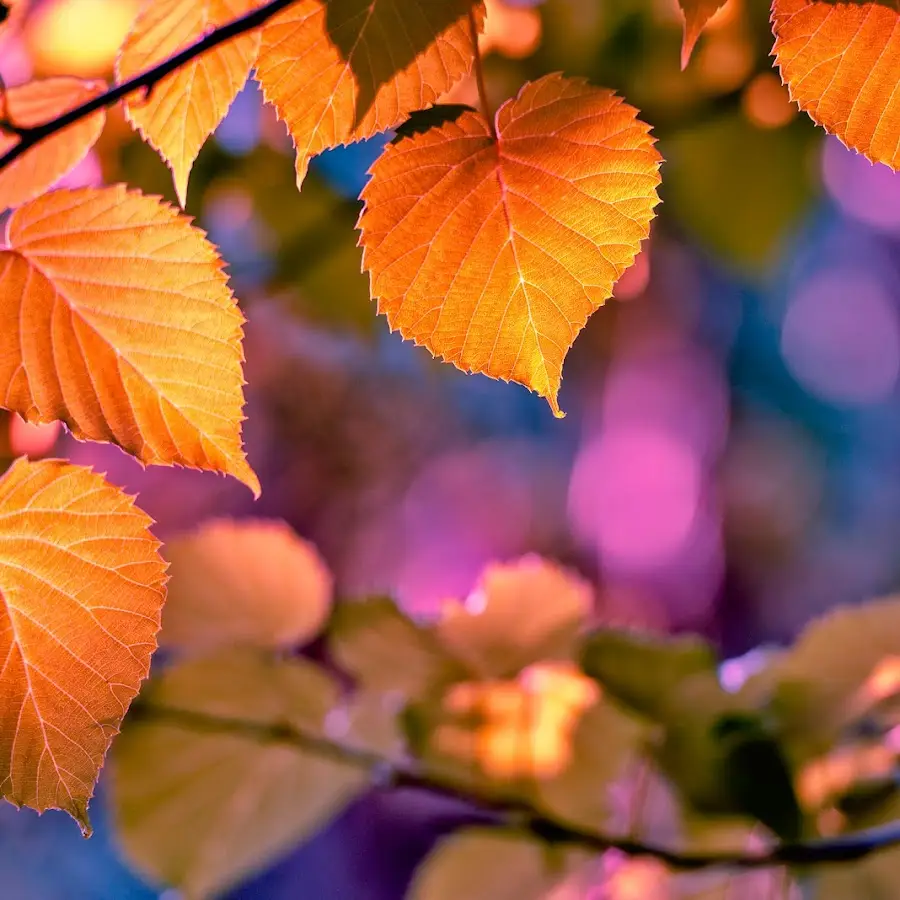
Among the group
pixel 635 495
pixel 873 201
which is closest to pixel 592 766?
pixel 635 495

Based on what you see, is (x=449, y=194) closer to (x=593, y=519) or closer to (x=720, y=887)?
(x=720, y=887)

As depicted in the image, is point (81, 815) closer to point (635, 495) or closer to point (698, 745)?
point (698, 745)

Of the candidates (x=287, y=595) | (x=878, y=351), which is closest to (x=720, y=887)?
(x=287, y=595)

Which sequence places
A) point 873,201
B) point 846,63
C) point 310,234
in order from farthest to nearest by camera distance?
point 873,201
point 310,234
point 846,63

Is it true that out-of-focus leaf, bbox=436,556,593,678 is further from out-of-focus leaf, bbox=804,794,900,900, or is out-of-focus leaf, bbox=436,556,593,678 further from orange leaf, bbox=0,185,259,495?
orange leaf, bbox=0,185,259,495

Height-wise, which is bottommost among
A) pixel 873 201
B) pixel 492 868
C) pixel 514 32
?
pixel 873 201

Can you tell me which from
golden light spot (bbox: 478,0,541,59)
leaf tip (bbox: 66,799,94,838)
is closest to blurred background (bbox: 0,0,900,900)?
golden light spot (bbox: 478,0,541,59)
